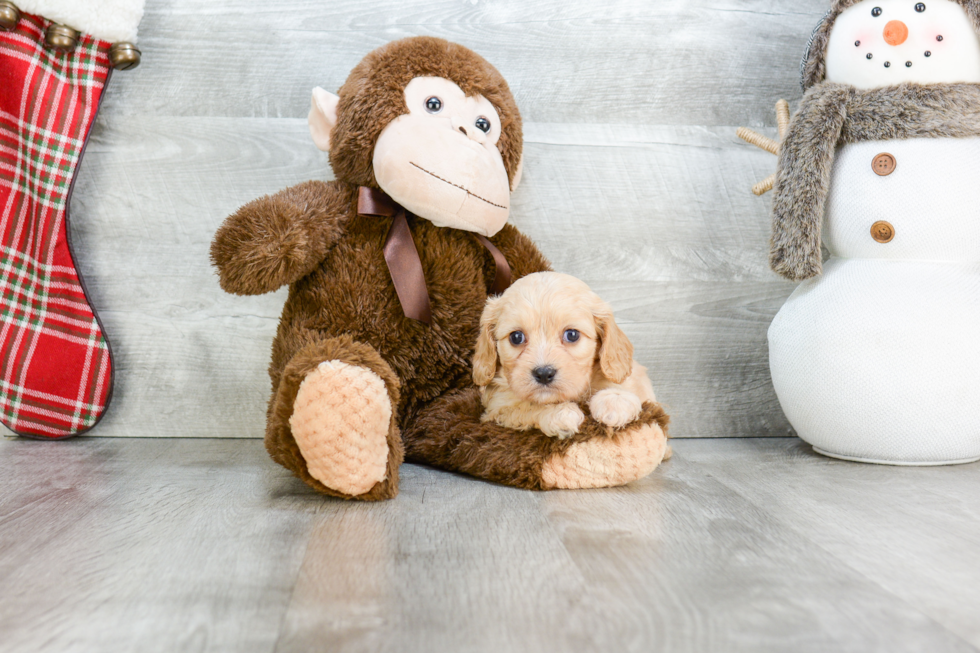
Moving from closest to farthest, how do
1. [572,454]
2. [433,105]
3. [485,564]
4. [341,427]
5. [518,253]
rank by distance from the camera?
[485,564], [341,427], [572,454], [433,105], [518,253]

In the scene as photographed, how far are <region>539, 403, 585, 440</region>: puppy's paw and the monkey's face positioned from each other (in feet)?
1.01

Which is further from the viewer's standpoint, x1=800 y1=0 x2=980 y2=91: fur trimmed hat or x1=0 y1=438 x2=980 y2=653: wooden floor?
x1=800 y1=0 x2=980 y2=91: fur trimmed hat

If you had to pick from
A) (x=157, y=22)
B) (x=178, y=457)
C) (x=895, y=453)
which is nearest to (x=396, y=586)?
(x=178, y=457)

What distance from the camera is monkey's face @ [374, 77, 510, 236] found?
3.35 ft

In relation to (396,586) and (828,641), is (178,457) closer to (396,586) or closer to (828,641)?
(396,586)

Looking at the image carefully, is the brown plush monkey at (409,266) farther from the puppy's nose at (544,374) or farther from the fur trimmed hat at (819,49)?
the fur trimmed hat at (819,49)

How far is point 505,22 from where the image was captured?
4.45ft

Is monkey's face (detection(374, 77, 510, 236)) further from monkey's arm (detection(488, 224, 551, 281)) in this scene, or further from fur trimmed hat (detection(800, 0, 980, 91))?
fur trimmed hat (detection(800, 0, 980, 91))

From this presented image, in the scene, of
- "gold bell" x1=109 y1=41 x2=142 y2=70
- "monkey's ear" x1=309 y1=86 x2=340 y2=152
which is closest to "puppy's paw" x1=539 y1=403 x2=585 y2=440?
"monkey's ear" x1=309 y1=86 x2=340 y2=152

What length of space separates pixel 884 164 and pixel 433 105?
27.7 inches

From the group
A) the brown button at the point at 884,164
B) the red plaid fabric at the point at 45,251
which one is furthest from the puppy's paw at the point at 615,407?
the red plaid fabric at the point at 45,251

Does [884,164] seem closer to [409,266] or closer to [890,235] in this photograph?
[890,235]

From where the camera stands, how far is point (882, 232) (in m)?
1.13

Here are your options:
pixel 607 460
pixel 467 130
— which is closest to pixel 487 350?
pixel 607 460
